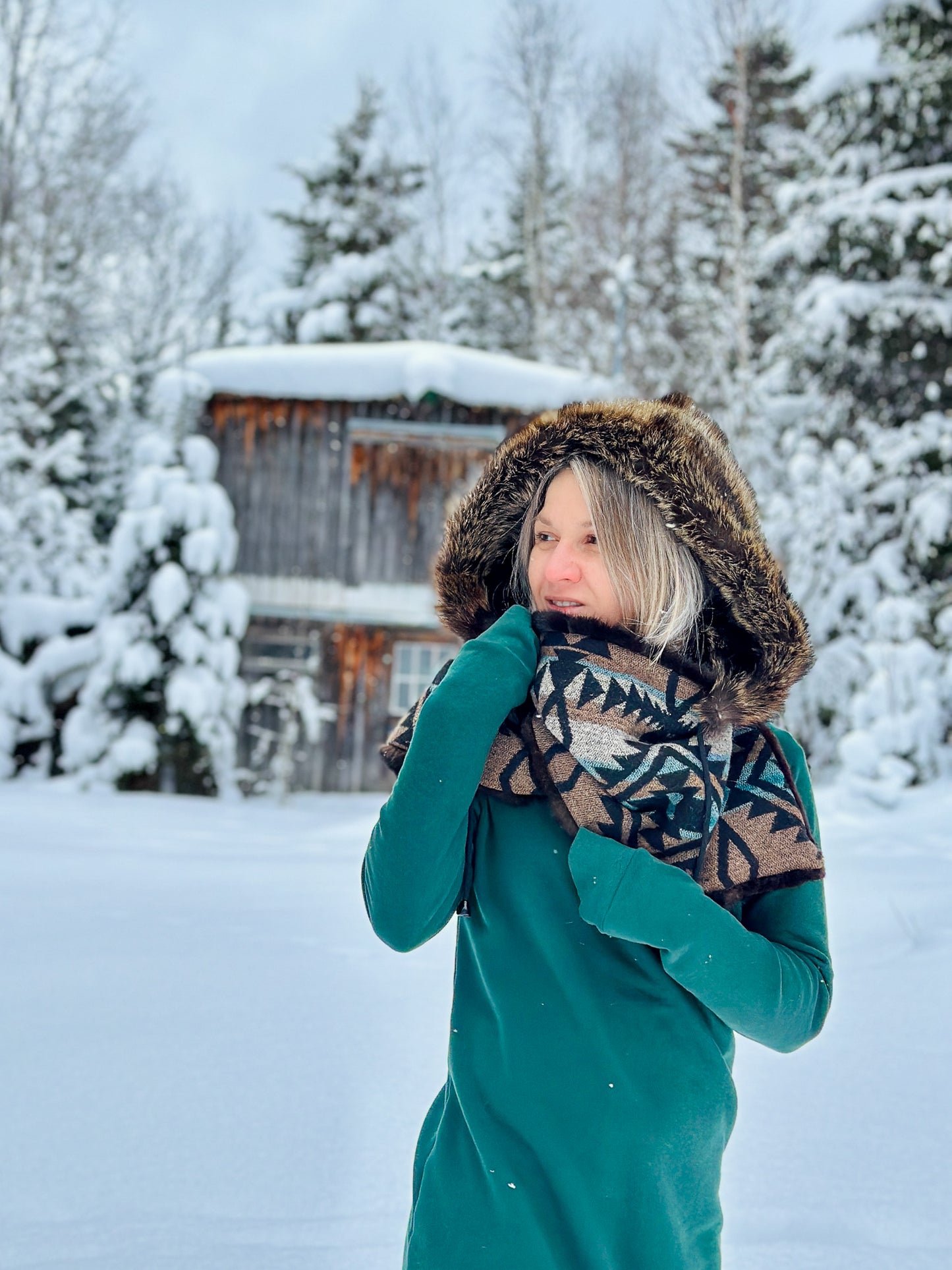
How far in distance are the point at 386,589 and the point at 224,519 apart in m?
2.69

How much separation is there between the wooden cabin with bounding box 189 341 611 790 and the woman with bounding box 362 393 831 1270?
11859 mm

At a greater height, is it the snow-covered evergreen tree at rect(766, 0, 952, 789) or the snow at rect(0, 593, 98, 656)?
the snow-covered evergreen tree at rect(766, 0, 952, 789)

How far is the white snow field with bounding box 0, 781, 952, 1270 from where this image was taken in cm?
208

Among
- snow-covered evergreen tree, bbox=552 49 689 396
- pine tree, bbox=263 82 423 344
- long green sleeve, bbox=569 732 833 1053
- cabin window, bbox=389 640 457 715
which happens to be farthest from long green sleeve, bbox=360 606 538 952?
pine tree, bbox=263 82 423 344

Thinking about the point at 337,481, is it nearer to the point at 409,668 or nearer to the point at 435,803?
the point at 409,668

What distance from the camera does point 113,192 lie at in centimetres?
1630

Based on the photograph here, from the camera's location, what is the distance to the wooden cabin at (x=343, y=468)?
523 inches

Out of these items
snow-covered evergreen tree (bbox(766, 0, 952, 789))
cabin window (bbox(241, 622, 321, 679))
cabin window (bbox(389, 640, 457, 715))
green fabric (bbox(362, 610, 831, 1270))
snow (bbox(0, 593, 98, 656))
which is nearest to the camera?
green fabric (bbox(362, 610, 831, 1270))

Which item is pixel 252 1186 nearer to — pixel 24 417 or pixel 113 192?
pixel 24 417

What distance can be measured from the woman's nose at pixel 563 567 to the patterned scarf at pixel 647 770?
72 mm

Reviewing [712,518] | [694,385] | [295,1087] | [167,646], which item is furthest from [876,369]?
[712,518]

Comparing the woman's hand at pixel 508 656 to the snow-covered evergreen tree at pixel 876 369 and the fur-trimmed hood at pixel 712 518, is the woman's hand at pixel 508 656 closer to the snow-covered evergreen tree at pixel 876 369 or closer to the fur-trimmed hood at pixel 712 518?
the fur-trimmed hood at pixel 712 518

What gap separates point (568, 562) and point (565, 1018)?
24.2 inches

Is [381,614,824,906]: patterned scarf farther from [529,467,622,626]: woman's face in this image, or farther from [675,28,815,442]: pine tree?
[675,28,815,442]: pine tree
